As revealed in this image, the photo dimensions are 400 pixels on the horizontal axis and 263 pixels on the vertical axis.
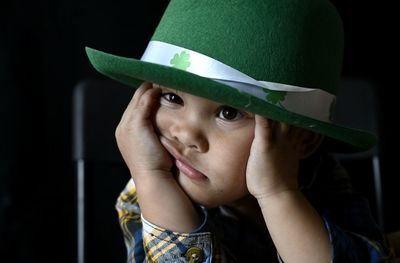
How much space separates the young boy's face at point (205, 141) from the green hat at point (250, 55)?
51 mm

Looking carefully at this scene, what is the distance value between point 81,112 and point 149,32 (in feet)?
1.32

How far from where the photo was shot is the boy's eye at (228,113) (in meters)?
0.56

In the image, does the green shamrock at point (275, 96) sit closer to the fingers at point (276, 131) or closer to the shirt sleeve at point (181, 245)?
the fingers at point (276, 131)

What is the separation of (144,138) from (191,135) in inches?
3.0

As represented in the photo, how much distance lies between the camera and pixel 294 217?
0.57 m

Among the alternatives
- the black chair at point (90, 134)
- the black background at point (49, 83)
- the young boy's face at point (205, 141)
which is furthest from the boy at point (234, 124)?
the black background at point (49, 83)

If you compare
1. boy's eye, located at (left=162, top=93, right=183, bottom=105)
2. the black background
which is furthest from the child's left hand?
the black background

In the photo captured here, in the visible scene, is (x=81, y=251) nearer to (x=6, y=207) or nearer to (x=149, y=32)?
(x=6, y=207)

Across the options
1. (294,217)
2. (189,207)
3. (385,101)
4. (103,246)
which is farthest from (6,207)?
(385,101)

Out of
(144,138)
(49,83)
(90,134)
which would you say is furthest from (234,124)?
(49,83)

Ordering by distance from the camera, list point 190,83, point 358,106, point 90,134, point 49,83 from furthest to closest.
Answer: point 49,83
point 358,106
point 90,134
point 190,83

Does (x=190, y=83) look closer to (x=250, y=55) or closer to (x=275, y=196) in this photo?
(x=250, y=55)

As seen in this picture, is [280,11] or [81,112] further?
[81,112]

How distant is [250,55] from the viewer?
1.71ft
